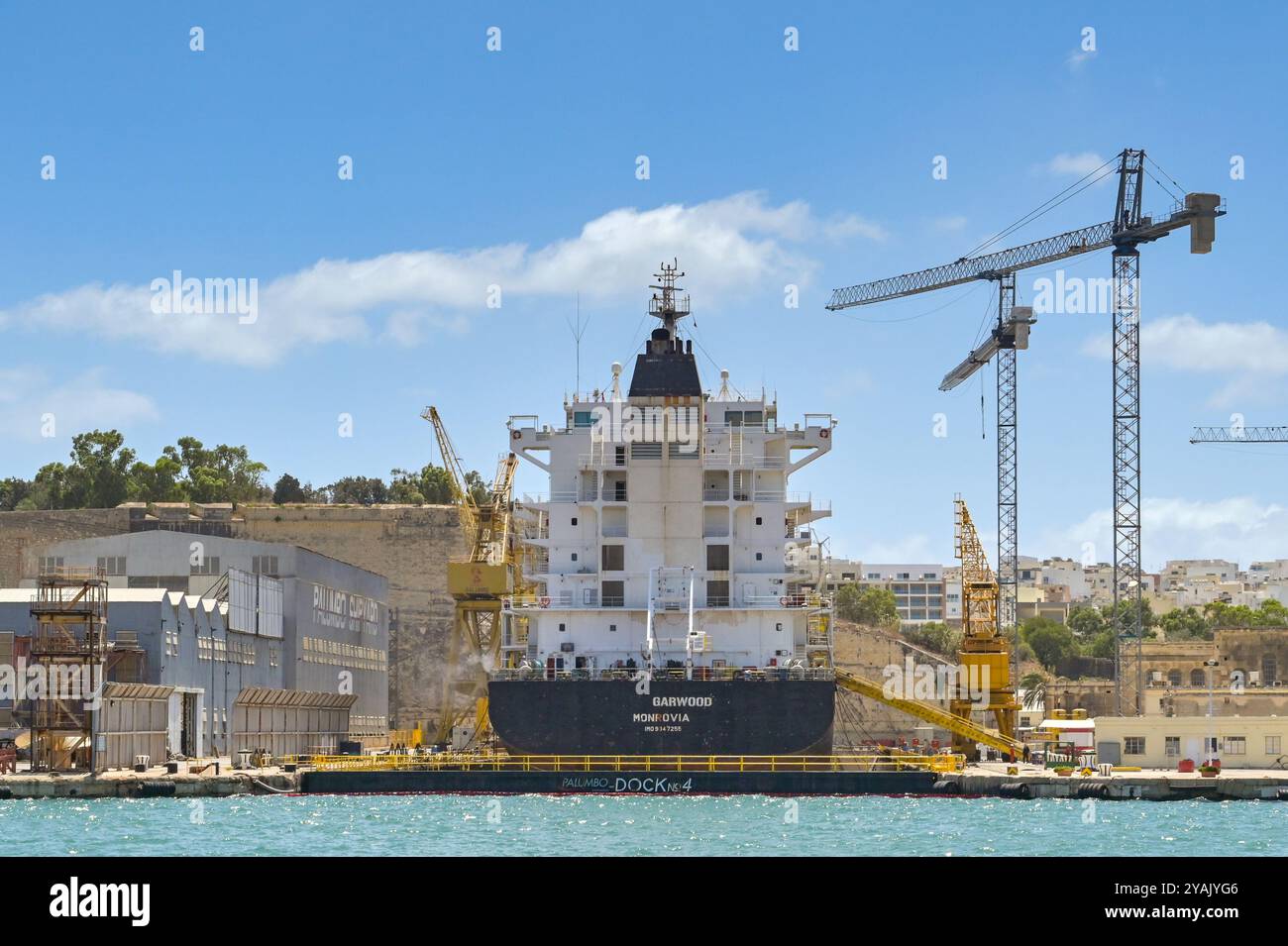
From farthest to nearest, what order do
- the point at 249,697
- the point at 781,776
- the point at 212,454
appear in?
the point at 212,454, the point at 249,697, the point at 781,776

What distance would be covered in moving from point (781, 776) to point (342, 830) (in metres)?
15.2

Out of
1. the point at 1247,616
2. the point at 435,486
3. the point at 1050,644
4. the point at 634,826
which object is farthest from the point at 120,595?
the point at 1247,616

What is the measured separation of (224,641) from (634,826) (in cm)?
3491

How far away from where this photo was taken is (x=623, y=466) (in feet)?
201

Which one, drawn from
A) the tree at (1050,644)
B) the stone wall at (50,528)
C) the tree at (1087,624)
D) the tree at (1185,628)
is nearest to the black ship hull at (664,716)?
the stone wall at (50,528)

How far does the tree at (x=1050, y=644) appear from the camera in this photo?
164 metres

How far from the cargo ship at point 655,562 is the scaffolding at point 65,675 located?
40.8 feet

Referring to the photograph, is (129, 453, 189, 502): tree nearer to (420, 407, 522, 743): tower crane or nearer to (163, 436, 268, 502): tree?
(163, 436, 268, 502): tree

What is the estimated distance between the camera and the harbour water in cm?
3603

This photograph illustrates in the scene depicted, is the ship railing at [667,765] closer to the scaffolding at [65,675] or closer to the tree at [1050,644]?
the scaffolding at [65,675]

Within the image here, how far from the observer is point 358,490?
531 feet

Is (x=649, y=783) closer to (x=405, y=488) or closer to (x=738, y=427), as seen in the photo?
(x=738, y=427)
